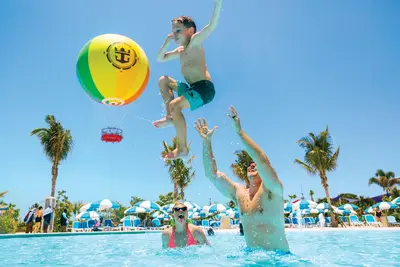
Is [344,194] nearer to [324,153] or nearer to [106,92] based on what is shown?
[324,153]

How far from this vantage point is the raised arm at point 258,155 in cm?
370

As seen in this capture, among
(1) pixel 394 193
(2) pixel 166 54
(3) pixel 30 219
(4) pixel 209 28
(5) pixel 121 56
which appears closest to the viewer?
(4) pixel 209 28

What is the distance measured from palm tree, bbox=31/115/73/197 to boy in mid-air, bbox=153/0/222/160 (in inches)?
977

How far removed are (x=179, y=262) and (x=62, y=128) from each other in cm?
2672

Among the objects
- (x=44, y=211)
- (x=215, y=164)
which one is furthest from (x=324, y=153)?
(x=215, y=164)

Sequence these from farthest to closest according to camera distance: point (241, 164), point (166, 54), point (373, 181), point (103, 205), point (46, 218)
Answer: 1. point (373, 181)
2. point (241, 164)
3. point (103, 205)
4. point (46, 218)
5. point (166, 54)

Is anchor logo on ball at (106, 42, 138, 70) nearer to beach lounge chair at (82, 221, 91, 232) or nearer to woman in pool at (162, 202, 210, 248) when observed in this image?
woman in pool at (162, 202, 210, 248)

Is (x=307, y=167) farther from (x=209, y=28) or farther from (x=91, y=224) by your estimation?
(x=209, y=28)

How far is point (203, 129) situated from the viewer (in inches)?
171

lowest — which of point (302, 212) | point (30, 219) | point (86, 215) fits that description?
point (302, 212)

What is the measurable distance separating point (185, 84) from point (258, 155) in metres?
1.48

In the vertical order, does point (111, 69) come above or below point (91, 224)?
above

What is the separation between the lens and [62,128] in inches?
1085

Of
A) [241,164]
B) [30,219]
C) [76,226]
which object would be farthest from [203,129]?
[241,164]
